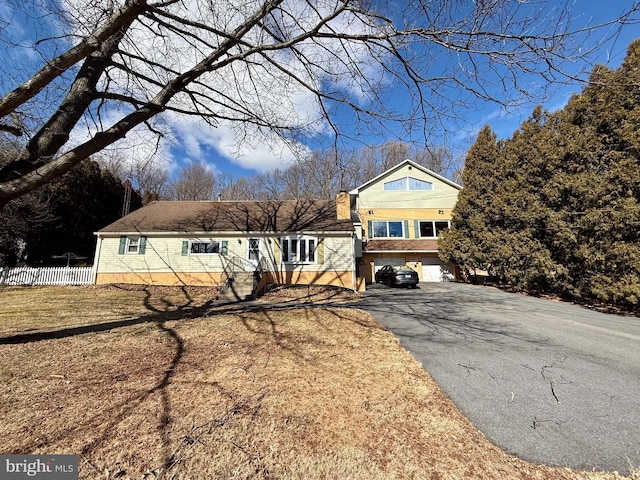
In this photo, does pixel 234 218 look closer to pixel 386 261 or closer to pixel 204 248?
pixel 204 248

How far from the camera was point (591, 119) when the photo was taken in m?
12.4

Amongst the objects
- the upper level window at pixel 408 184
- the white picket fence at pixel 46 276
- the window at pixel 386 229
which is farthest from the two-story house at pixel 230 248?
the upper level window at pixel 408 184

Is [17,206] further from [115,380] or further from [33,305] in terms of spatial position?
[115,380]

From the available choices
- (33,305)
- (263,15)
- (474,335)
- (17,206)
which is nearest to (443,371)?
(474,335)

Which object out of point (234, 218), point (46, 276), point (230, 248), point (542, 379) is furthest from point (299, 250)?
point (46, 276)

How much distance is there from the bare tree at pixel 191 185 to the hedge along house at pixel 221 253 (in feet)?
60.8

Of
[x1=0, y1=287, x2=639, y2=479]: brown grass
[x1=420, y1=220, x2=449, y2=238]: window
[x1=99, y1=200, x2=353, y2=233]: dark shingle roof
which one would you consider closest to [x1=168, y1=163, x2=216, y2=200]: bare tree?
[x1=99, y1=200, x2=353, y2=233]: dark shingle roof

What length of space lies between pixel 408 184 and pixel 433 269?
7515mm

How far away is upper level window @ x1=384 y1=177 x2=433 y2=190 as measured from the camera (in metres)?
23.5

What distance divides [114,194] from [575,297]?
1216 inches

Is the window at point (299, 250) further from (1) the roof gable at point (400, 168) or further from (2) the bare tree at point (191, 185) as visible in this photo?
(2) the bare tree at point (191, 185)

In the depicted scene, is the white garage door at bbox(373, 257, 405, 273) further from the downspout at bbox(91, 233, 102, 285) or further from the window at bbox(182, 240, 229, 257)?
the downspout at bbox(91, 233, 102, 285)

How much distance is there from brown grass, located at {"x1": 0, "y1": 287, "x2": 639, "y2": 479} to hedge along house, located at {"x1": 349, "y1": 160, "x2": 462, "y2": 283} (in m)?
16.8

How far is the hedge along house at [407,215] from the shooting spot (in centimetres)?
2205
